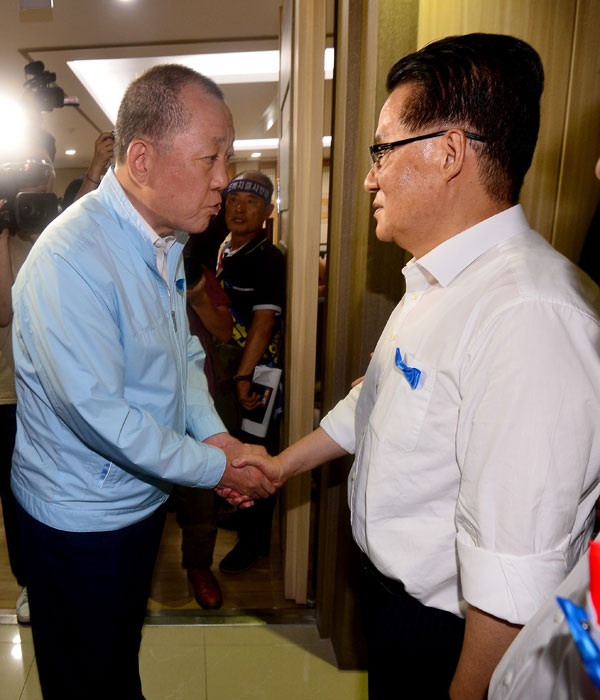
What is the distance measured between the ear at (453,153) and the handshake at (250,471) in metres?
0.94

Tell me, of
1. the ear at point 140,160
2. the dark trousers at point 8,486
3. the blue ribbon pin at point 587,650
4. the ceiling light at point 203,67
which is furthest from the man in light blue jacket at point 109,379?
the ceiling light at point 203,67

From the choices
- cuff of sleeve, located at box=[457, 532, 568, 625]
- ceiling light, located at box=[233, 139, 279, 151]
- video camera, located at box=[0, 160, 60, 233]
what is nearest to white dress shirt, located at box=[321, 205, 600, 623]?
cuff of sleeve, located at box=[457, 532, 568, 625]

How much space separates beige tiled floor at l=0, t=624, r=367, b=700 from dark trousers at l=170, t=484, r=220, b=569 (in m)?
0.29

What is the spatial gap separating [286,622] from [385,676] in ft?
3.93

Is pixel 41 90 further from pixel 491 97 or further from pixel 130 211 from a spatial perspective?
pixel 491 97

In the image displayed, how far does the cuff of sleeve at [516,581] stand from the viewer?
0.69 metres

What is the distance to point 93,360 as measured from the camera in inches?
41.9

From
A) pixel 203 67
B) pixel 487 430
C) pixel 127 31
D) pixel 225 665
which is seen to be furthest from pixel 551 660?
pixel 203 67

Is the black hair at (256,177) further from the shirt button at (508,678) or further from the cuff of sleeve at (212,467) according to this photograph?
the shirt button at (508,678)

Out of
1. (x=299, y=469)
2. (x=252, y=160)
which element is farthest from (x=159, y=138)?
(x=252, y=160)

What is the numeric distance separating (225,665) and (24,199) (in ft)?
6.14

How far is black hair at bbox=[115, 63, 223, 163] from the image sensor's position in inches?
45.3

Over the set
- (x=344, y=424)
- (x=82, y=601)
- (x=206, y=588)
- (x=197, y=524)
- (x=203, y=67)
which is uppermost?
(x=203, y=67)

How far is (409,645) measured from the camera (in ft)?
3.32
